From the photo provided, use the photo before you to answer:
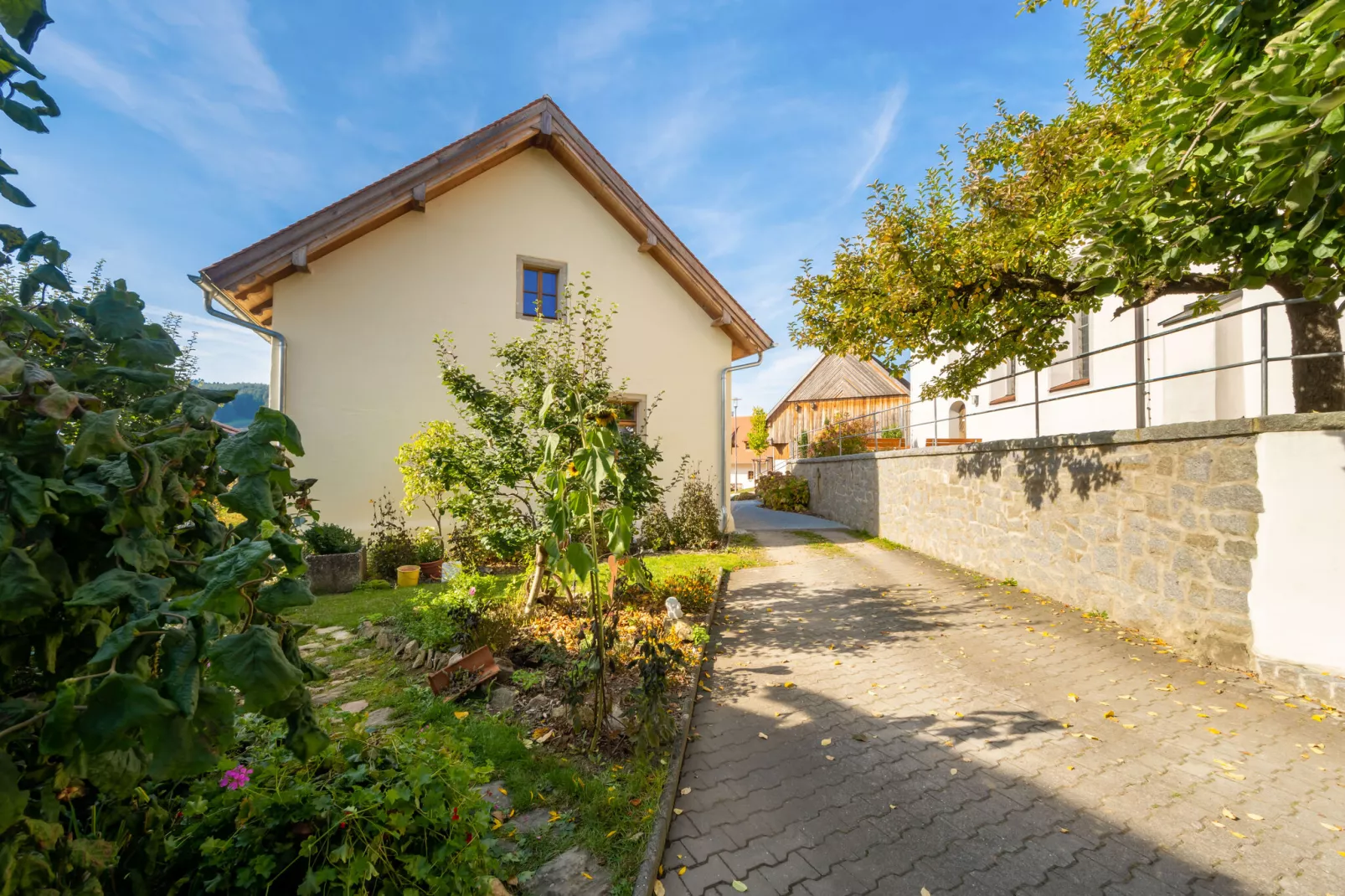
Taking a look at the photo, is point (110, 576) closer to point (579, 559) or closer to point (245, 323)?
point (579, 559)

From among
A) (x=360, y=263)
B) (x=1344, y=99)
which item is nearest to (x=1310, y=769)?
(x=1344, y=99)

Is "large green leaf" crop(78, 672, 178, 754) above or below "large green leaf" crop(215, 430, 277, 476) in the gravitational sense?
below

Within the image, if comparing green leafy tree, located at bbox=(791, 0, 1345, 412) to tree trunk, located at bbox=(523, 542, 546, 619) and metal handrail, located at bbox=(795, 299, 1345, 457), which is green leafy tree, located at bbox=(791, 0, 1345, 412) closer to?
metal handrail, located at bbox=(795, 299, 1345, 457)

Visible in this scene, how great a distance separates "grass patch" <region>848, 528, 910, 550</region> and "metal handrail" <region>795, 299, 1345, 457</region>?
7.42 feet

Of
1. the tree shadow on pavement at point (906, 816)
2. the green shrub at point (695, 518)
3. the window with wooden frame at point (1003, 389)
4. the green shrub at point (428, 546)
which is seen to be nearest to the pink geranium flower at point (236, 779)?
the tree shadow on pavement at point (906, 816)

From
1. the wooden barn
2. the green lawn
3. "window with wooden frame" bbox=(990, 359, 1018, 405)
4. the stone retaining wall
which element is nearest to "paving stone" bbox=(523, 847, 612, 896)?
the green lawn

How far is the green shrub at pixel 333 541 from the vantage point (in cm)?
745

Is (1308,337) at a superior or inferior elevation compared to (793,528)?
superior

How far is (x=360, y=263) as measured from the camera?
338 inches

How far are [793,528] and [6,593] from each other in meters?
13.2

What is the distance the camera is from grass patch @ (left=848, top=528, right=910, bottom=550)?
1055cm

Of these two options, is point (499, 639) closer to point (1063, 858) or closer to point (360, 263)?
point (1063, 858)

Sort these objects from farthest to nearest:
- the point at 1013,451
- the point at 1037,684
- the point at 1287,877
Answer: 1. the point at 1013,451
2. the point at 1037,684
3. the point at 1287,877

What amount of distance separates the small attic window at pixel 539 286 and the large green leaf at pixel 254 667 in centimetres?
925
